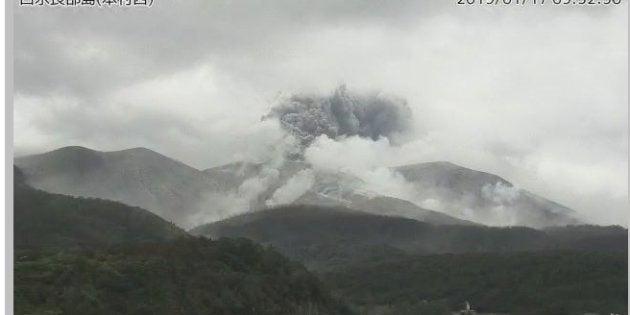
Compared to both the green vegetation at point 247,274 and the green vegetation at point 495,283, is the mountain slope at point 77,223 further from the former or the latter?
the green vegetation at point 495,283

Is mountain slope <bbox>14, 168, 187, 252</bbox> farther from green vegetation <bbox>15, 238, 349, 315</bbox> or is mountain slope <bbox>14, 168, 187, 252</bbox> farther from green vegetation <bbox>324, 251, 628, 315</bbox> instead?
green vegetation <bbox>324, 251, 628, 315</bbox>

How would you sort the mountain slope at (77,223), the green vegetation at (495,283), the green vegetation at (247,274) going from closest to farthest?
the green vegetation at (247,274) → the mountain slope at (77,223) → the green vegetation at (495,283)

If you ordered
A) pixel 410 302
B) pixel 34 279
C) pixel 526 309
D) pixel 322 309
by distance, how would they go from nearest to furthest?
1. pixel 34 279
2. pixel 322 309
3. pixel 526 309
4. pixel 410 302

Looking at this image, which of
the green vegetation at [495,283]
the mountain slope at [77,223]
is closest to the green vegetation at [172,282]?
the green vegetation at [495,283]

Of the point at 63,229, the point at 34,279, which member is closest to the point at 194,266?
the point at 34,279

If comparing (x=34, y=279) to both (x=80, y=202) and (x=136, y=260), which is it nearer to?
(x=136, y=260)
